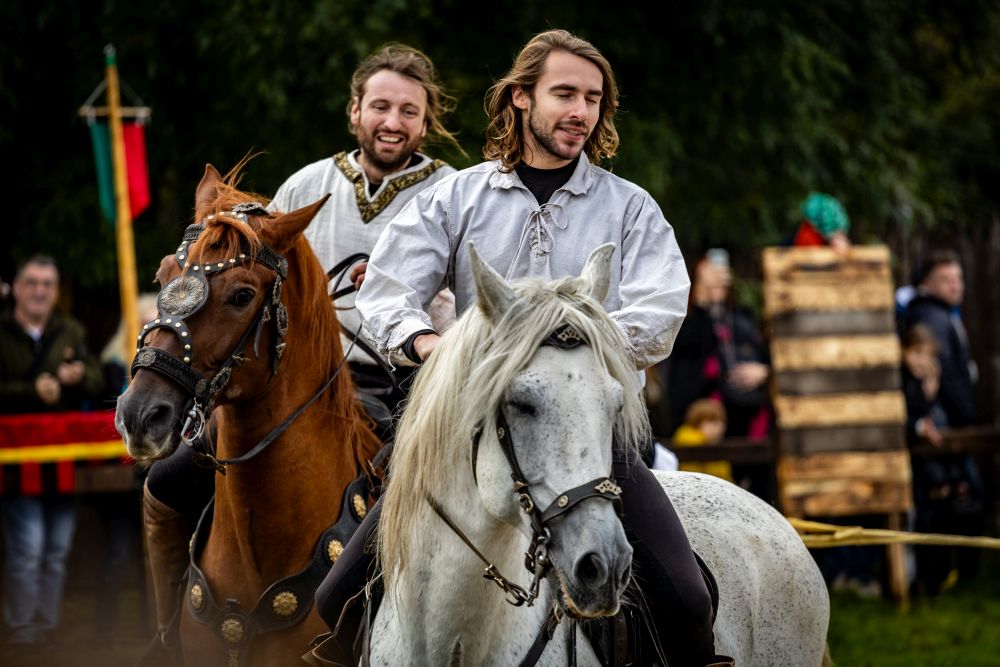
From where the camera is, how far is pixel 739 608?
440 centimetres

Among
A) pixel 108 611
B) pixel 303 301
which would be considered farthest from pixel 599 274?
pixel 108 611

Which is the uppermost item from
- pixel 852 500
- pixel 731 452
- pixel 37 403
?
pixel 37 403

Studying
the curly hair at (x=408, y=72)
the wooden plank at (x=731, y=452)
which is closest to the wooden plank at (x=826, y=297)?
the wooden plank at (x=731, y=452)

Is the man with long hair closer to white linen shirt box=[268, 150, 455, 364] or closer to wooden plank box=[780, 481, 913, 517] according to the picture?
white linen shirt box=[268, 150, 455, 364]

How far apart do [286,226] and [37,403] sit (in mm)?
5256

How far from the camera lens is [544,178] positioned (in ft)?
13.7

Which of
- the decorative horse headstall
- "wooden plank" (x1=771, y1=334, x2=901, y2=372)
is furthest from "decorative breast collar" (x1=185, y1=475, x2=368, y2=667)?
"wooden plank" (x1=771, y1=334, x2=901, y2=372)

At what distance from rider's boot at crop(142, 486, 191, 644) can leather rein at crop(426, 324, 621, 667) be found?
6.16 ft

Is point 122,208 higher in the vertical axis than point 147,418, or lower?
higher

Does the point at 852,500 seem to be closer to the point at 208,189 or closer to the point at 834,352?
the point at 834,352

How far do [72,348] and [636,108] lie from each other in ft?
18.9

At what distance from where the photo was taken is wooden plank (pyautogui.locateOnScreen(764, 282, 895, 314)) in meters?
9.78

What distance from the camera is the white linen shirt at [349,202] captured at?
5422 mm

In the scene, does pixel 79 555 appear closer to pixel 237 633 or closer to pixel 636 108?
pixel 636 108
